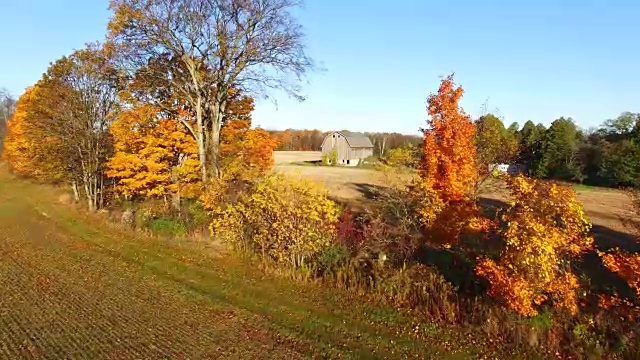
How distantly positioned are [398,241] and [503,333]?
5.49m

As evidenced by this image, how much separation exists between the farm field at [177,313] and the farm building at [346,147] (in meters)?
66.6

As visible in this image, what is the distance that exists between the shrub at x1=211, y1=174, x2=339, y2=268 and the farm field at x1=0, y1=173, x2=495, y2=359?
1.16 meters

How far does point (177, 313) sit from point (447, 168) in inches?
457

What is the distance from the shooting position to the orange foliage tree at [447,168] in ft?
58.2

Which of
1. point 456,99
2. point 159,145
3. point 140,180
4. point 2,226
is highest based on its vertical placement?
point 456,99

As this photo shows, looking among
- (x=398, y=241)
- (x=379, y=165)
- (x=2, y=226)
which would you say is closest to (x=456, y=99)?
(x=379, y=165)

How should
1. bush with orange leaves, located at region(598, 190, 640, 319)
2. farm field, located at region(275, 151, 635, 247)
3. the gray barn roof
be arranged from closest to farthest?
bush with orange leaves, located at region(598, 190, 640, 319), farm field, located at region(275, 151, 635, 247), the gray barn roof

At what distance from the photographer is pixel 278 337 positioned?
34.2 ft

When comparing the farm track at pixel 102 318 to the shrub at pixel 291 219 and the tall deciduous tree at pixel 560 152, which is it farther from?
the tall deciduous tree at pixel 560 152

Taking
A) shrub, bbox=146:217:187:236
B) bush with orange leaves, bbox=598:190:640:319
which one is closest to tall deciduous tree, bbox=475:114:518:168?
bush with orange leaves, bbox=598:190:640:319

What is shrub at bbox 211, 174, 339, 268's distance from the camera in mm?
15672

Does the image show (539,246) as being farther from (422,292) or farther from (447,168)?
(447,168)

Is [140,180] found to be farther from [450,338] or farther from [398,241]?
[450,338]

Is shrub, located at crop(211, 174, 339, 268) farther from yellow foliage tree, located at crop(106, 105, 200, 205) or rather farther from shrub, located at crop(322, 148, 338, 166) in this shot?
shrub, located at crop(322, 148, 338, 166)
